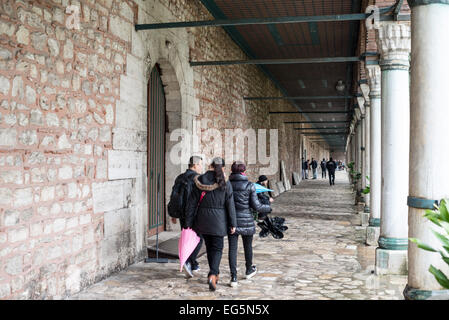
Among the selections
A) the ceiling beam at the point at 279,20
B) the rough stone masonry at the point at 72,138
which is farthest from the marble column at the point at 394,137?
the rough stone masonry at the point at 72,138

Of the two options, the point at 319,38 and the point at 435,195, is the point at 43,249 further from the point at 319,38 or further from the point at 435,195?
the point at 319,38

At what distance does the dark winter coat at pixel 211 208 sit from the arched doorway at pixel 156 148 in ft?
7.72

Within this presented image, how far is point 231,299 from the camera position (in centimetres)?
426

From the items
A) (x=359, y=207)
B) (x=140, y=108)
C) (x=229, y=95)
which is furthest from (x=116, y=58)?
(x=359, y=207)

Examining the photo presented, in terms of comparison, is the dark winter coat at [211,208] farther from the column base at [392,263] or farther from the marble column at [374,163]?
the marble column at [374,163]

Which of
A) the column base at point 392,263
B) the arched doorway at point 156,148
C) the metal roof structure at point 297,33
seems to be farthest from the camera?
the arched doorway at point 156,148

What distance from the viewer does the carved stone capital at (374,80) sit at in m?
7.50

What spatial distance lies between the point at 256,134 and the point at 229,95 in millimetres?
3702

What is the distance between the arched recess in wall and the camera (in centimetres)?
713

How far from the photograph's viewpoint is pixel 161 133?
296 inches

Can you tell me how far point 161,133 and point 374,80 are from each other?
360 centimetres

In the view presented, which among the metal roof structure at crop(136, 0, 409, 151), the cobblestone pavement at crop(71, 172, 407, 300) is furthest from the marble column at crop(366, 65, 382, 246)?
the metal roof structure at crop(136, 0, 409, 151)

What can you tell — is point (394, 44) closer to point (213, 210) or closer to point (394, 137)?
point (394, 137)

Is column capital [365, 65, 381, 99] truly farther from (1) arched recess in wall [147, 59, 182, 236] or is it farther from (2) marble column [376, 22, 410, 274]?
(1) arched recess in wall [147, 59, 182, 236]
